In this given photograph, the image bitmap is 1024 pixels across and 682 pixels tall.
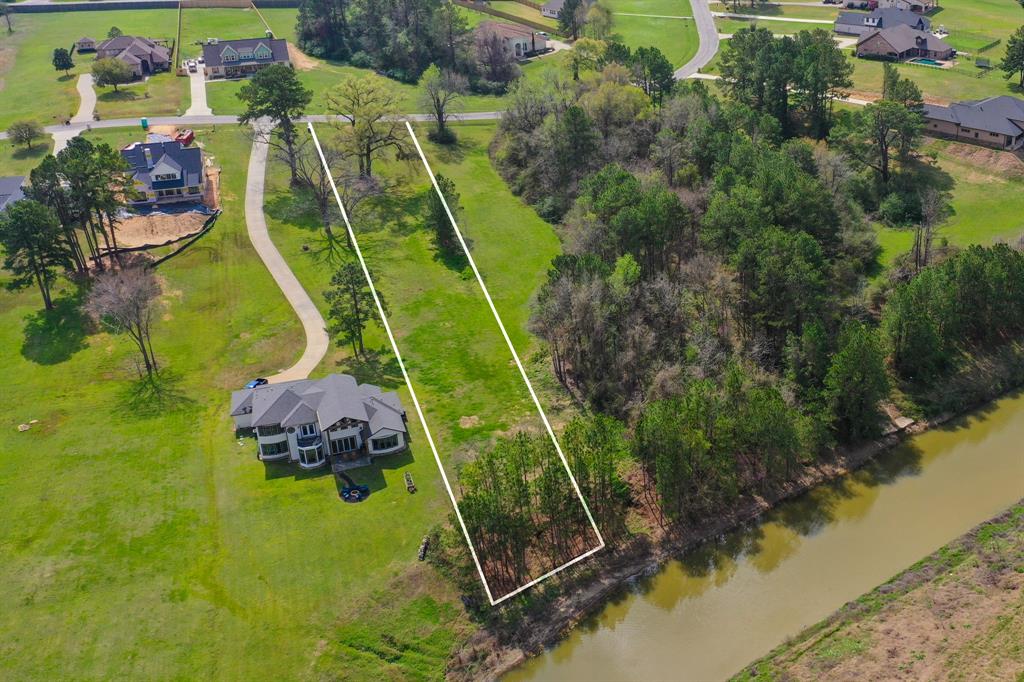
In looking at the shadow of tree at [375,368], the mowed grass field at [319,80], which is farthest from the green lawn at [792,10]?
the shadow of tree at [375,368]

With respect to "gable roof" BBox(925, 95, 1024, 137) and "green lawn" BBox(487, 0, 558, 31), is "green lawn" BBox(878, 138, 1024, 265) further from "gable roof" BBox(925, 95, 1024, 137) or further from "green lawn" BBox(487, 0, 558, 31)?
"green lawn" BBox(487, 0, 558, 31)

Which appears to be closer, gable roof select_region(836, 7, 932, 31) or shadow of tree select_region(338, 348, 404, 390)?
shadow of tree select_region(338, 348, 404, 390)

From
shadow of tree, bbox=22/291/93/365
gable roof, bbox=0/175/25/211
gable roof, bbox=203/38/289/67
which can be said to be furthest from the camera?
gable roof, bbox=203/38/289/67

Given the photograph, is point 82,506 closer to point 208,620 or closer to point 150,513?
point 150,513

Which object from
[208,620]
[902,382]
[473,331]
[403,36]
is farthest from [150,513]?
[403,36]

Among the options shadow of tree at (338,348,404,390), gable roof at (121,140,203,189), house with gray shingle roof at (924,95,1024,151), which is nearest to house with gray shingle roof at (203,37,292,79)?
gable roof at (121,140,203,189)
